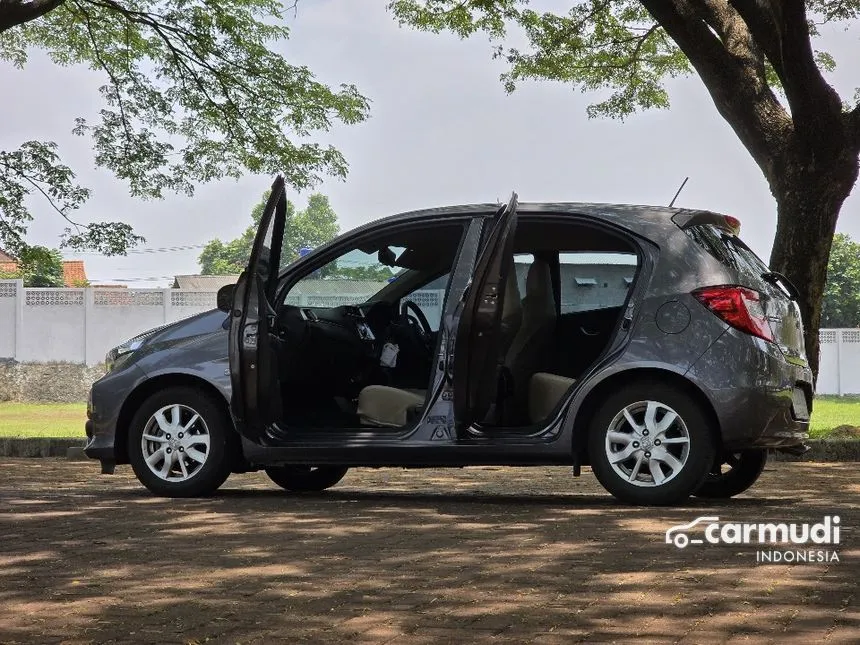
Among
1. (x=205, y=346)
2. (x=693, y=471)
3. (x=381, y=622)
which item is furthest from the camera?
(x=205, y=346)

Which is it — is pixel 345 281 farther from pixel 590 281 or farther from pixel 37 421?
pixel 37 421

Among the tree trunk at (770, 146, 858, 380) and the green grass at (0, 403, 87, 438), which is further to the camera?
the green grass at (0, 403, 87, 438)

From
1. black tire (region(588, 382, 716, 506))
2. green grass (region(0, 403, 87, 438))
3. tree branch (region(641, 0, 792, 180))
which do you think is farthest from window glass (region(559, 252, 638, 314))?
green grass (region(0, 403, 87, 438))

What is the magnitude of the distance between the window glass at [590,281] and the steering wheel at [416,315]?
2.80ft

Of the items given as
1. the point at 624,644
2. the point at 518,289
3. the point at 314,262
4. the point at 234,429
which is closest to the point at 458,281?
the point at 518,289

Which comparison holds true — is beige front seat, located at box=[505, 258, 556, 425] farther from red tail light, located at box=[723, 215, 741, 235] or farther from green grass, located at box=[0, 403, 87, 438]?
green grass, located at box=[0, 403, 87, 438]

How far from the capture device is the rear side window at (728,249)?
8.49m

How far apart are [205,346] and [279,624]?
14.9 ft

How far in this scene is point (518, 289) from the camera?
8.79m

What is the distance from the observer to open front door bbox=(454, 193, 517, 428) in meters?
8.05

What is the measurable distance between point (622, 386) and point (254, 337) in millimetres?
2148

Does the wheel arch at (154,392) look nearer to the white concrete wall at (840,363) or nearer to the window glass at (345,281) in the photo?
the window glass at (345,281)

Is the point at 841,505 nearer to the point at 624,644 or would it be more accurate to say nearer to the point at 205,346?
the point at 205,346

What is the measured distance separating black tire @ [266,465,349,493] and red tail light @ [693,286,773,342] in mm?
3118
